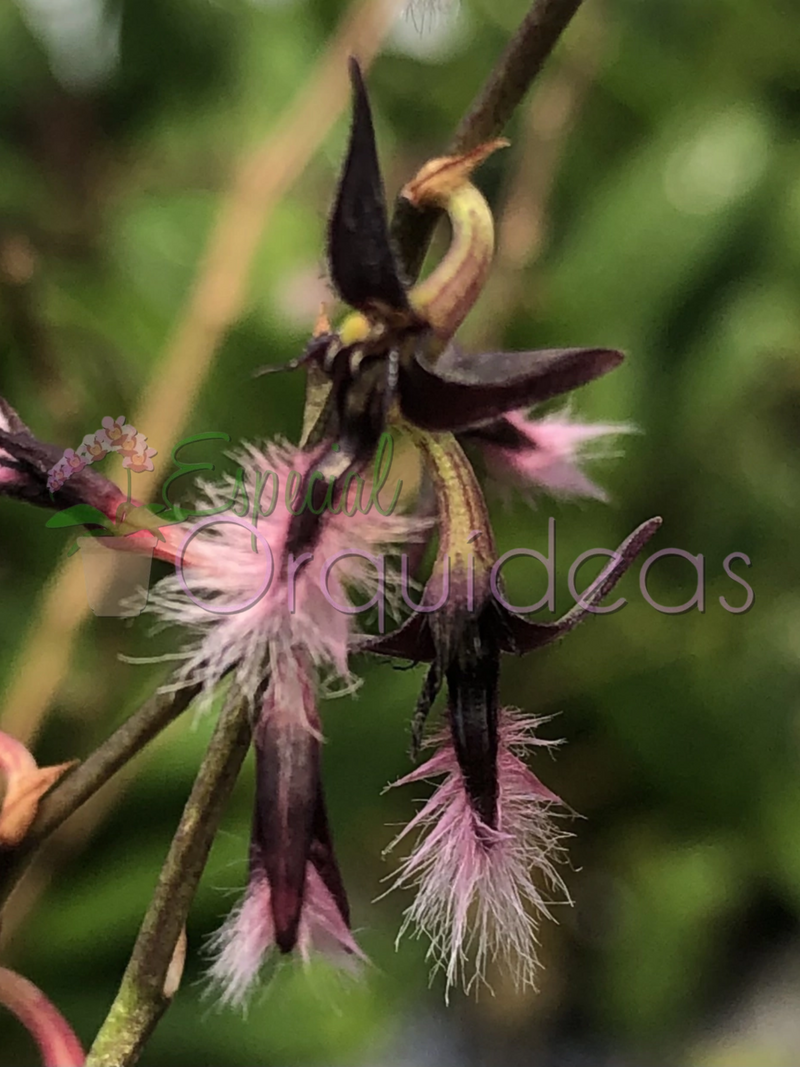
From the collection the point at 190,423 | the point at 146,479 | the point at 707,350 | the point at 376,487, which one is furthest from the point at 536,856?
the point at 707,350

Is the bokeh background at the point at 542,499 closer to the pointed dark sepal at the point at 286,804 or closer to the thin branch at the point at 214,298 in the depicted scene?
the thin branch at the point at 214,298

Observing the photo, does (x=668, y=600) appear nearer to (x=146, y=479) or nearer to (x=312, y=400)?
(x=146, y=479)

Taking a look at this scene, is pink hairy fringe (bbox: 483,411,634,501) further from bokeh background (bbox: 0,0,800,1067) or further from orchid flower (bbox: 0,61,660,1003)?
bokeh background (bbox: 0,0,800,1067)

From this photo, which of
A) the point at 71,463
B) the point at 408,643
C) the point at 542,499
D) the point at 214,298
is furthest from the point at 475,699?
the point at 214,298

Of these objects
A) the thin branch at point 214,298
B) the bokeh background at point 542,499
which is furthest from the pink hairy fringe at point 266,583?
the bokeh background at point 542,499

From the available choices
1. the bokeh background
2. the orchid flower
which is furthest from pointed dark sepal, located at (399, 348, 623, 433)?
the bokeh background

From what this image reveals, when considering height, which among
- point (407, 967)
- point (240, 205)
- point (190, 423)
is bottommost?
point (407, 967)
